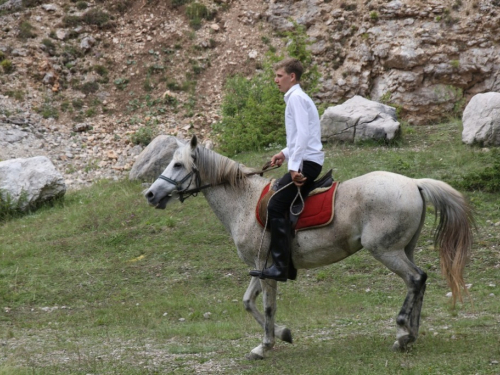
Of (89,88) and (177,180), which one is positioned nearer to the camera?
(177,180)

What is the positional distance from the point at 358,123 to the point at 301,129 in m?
13.0

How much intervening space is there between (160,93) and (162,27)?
3.95 metres

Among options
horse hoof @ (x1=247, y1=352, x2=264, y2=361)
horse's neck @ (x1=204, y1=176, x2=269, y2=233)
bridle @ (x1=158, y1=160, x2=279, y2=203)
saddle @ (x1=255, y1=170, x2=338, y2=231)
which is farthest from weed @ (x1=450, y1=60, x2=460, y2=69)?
horse hoof @ (x1=247, y1=352, x2=264, y2=361)

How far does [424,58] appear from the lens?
2578 cm

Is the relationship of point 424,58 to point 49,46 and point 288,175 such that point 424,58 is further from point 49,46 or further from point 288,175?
point 288,175

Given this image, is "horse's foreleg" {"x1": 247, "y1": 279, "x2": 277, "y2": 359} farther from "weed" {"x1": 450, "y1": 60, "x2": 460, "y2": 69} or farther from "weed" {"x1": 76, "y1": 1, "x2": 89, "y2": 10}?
"weed" {"x1": 76, "y1": 1, "x2": 89, "y2": 10}

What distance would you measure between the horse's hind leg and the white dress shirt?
1.39 meters

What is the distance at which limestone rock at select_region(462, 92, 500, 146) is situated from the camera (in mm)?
18078

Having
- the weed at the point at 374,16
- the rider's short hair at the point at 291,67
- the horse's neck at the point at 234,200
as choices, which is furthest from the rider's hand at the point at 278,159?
the weed at the point at 374,16

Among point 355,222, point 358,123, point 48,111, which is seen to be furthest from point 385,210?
point 48,111

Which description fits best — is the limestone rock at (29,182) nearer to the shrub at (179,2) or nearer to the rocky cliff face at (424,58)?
the rocky cliff face at (424,58)

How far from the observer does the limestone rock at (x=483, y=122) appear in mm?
18078

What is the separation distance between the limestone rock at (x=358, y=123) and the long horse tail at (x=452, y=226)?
12.4m

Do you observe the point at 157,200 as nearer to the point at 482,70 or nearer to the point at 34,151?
Answer: the point at 34,151
